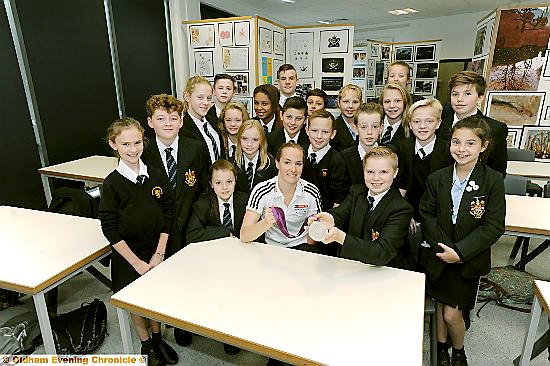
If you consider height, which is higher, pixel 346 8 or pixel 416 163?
pixel 346 8

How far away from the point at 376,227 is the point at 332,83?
→ 3.89 metres

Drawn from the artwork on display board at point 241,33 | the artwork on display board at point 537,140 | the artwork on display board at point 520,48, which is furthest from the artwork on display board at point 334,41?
the artwork on display board at point 537,140

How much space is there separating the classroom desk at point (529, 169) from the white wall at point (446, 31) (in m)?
6.99

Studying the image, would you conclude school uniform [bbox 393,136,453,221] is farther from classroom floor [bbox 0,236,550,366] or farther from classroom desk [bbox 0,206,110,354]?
classroom desk [bbox 0,206,110,354]

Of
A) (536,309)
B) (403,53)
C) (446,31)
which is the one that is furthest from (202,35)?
(446,31)

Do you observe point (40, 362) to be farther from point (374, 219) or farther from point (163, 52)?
point (163, 52)

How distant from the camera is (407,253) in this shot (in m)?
1.97

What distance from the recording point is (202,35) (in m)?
4.91

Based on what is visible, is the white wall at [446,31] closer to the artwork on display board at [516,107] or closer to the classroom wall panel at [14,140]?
the artwork on display board at [516,107]

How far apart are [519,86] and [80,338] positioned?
15.2 ft

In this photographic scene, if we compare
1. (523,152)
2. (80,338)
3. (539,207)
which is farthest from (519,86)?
(80,338)

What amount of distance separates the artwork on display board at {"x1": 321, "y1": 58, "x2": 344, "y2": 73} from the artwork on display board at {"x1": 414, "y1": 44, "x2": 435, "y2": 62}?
4.75 m

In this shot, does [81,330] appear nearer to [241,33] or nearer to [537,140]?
[241,33]

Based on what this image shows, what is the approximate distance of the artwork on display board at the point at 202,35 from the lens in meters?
4.85
